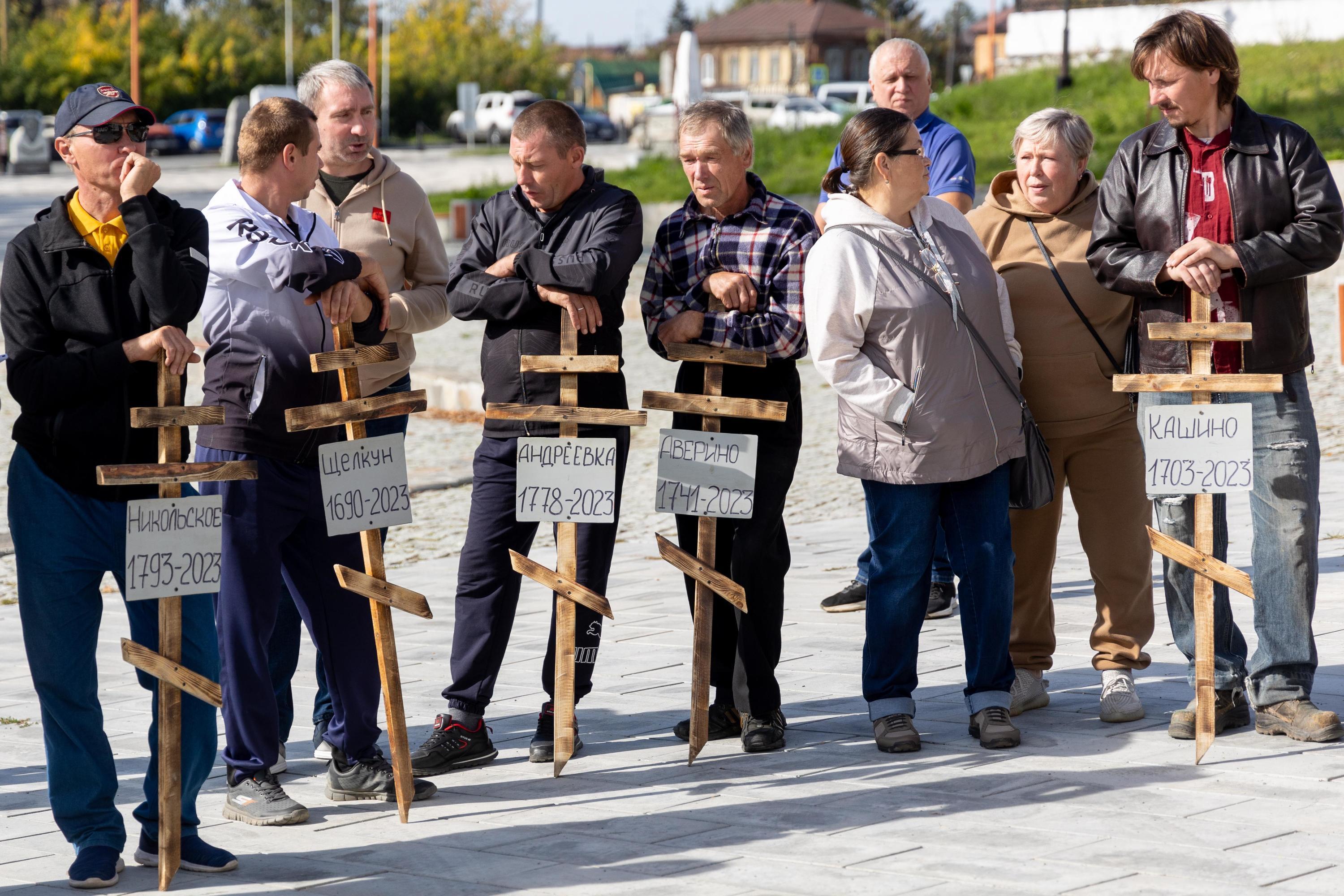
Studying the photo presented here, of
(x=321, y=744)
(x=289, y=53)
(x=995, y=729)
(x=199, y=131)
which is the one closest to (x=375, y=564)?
(x=321, y=744)

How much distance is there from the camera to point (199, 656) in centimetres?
434

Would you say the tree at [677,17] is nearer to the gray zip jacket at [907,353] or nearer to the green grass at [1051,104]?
the green grass at [1051,104]

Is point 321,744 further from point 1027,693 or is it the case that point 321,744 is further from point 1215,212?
point 1215,212

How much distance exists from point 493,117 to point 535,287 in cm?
5238

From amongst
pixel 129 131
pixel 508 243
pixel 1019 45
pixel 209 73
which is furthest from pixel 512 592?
pixel 209 73

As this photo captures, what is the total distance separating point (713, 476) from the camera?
17.0 feet

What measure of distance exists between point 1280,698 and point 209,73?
5965cm

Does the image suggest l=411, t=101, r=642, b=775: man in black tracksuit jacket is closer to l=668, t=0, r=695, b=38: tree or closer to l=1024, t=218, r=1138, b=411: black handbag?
l=1024, t=218, r=1138, b=411: black handbag

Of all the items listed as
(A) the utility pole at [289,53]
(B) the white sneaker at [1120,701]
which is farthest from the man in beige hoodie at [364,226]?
(A) the utility pole at [289,53]

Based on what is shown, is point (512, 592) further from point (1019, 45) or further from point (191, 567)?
point (1019, 45)

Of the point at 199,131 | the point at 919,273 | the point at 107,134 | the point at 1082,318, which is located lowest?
the point at 1082,318

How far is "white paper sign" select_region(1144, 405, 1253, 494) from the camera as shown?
493 cm

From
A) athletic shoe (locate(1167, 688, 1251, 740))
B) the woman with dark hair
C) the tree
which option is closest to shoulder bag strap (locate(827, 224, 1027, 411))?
the woman with dark hair

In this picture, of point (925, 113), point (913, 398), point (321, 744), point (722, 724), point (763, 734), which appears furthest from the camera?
point (925, 113)
